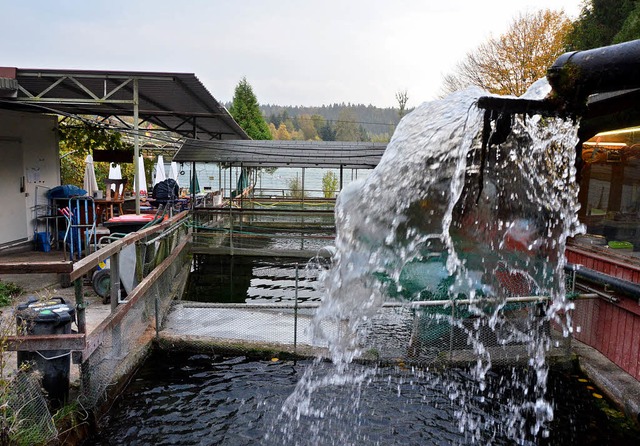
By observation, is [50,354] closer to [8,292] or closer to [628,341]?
[8,292]

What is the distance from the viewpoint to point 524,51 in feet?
91.0

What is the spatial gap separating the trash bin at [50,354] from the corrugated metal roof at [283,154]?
11.4 metres

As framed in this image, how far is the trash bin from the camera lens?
463 centimetres

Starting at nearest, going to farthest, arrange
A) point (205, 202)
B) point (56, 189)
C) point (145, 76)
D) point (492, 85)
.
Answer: point (145, 76) → point (56, 189) → point (205, 202) → point (492, 85)

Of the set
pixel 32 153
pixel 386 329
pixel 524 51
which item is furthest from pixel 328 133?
pixel 386 329

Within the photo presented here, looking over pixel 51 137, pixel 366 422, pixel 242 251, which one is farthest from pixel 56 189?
pixel 366 422

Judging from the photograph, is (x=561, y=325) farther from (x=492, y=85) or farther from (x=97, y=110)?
(x=492, y=85)

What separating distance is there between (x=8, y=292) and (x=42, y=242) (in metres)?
4.10

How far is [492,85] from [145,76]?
931 inches

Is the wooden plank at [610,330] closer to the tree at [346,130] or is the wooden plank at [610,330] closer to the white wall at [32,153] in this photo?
the white wall at [32,153]

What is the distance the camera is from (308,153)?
1817cm

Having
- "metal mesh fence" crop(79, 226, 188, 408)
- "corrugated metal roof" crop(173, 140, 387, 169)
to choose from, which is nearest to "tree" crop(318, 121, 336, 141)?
"corrugated metal roof" crop(173, 140, 387, 169)

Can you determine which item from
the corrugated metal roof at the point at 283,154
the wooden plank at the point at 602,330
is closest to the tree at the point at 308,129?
the corrugated metal roof at the point at 283,154

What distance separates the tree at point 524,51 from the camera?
2719cm
